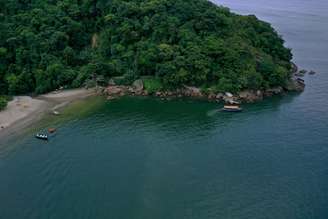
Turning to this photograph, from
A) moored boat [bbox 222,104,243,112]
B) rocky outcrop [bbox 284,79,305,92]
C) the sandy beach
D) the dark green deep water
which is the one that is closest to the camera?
the dark green deep water

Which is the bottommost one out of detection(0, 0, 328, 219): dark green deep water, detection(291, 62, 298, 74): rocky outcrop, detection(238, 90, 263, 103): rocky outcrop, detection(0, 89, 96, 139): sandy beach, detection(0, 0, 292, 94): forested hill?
detection(0, 0, 328, 219): dark green deep water

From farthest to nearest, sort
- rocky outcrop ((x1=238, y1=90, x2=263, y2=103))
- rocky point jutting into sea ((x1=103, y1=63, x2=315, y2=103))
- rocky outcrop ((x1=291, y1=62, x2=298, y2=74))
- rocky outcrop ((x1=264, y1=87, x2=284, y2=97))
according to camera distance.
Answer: rocky outcrop ((x1=291, y1=62, x2=298, y2=74)), rocky outcrop ((x1=264, y1=87, x2=284, y2=97)), rocky point jutting into sea ((x1=103, y1=63, x2=315, y2=103)), rocky outcrop ((x1=238, y1=90, x2=263, y2=103))

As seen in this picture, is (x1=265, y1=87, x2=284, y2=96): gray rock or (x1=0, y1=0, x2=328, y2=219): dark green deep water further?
(x1=265, y1=87, x2=284, y2=96): gray rock

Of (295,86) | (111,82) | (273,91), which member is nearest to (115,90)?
(111,82)

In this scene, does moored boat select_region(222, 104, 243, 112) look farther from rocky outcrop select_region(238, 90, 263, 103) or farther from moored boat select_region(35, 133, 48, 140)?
moored boat select_region(35, 133, 48, 140)

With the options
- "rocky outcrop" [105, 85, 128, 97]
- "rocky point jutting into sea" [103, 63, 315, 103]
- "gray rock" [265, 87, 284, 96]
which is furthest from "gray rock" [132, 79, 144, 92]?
"gray rock" [265, 87, 284, 96]

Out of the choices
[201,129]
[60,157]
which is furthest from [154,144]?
[60,157]

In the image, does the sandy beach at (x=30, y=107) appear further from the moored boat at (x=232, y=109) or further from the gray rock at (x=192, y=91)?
the moored boat at (x=232, y=109)

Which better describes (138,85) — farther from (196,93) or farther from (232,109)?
(232,109)
